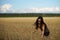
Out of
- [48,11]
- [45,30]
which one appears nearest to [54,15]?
[48,11]

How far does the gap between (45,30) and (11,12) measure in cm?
48

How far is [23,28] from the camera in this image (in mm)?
2111

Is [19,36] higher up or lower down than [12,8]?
lower down

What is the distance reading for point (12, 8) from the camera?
2115mm

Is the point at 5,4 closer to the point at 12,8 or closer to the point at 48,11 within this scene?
the point at 12,8

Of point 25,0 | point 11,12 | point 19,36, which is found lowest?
point 19,36

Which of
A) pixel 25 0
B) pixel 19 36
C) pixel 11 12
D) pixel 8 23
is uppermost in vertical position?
pixel 25 0

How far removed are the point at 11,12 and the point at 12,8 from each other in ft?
0.17

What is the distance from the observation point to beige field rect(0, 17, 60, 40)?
2.07m

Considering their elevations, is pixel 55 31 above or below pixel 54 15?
below

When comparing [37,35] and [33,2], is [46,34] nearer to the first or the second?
[37,35]

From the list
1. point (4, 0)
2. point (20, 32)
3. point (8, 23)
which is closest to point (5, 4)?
point (4, 0)

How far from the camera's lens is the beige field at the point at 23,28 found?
207cm

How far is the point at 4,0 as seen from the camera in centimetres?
213
